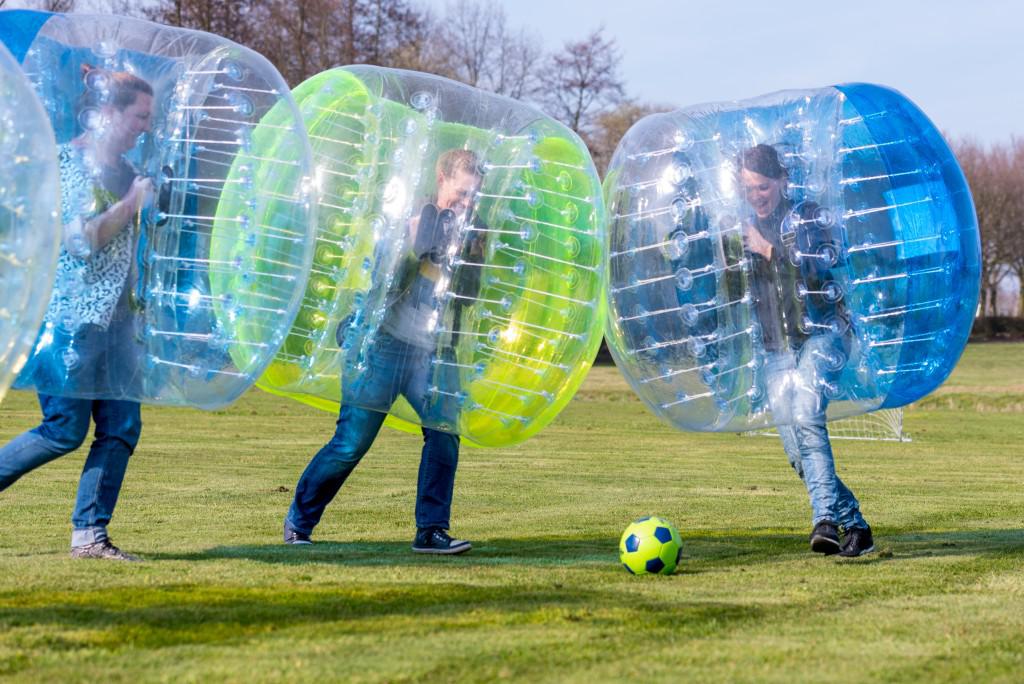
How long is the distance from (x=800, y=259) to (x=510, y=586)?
2.21 metres

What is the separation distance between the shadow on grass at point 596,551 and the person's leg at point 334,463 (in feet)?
0.64

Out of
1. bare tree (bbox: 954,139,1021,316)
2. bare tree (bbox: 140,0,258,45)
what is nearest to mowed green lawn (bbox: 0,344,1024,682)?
bare tree (bbox: 140,0,258,45)

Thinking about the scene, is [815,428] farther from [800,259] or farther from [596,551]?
[596,551]

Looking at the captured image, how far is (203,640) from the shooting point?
15.5 feet

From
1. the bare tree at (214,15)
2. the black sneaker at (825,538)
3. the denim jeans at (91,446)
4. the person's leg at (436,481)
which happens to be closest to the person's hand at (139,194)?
the denim jeans at (91,446)

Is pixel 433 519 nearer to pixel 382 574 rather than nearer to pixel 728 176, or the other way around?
pixel 382 574

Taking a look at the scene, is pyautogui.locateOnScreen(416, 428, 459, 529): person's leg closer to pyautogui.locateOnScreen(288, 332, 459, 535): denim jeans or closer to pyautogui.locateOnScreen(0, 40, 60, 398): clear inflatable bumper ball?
pyautogui.locateOnScreen(288, 332, 459, 535): denim jeans

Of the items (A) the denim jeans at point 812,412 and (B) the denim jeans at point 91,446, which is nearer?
(B) the denim jeans at point 91,446

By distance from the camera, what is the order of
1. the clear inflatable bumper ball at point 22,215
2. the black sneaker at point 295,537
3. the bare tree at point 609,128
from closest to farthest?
1. the clear inflatable bumper ball at point 22,215
2. the black sneaker at point 295,537
3. the bare tree at point 609,128

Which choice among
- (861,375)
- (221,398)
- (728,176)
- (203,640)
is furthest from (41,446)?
(861,375)

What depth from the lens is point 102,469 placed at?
661cm

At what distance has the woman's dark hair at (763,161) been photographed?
22.7 ft

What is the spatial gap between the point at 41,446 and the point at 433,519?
6.83 ft

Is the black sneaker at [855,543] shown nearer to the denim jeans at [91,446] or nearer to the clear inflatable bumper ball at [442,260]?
the clear inflatable bumper ball at [442,260]
